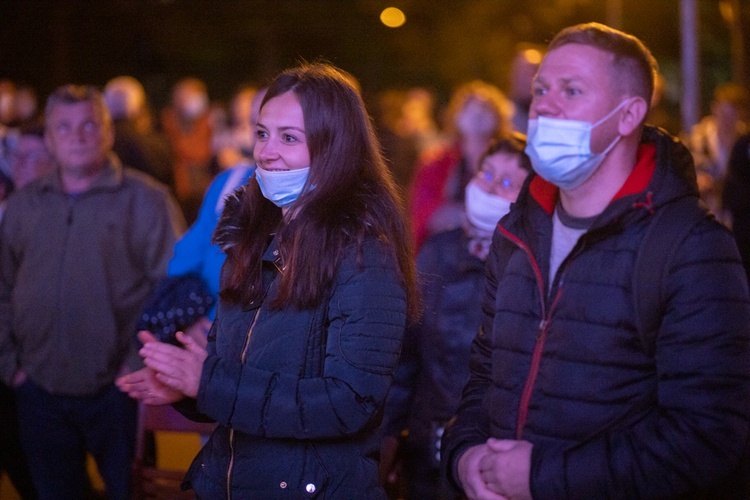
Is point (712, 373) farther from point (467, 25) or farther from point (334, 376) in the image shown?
point (467, 25)

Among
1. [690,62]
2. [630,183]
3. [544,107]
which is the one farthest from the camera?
[690,62]

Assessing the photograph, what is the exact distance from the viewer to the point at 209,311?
4.33 m

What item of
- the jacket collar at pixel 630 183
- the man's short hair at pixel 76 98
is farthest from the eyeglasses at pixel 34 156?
the jacket collar at pixel 630 183

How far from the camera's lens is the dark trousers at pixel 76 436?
4.73 meters

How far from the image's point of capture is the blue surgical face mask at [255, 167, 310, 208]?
2.87 meters

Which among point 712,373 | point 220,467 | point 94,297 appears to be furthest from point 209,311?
point 712,373

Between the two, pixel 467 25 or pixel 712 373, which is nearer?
pixel 712 373

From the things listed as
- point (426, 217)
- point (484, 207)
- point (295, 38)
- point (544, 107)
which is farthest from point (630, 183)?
point (295, 38)

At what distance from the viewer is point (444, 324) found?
4070 millimetres

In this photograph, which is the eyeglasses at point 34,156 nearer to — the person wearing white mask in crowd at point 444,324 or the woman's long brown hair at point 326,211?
the person wearing white mask in crowd at point 444,324

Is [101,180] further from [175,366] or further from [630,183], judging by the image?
[630,183]

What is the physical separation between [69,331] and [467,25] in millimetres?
24908

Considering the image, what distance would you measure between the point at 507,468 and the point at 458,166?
4745 millimetres

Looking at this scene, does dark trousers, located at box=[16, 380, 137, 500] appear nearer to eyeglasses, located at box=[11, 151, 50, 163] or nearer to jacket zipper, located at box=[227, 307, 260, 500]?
eyeglasses, located at box=[11, 151, 50, 163]
